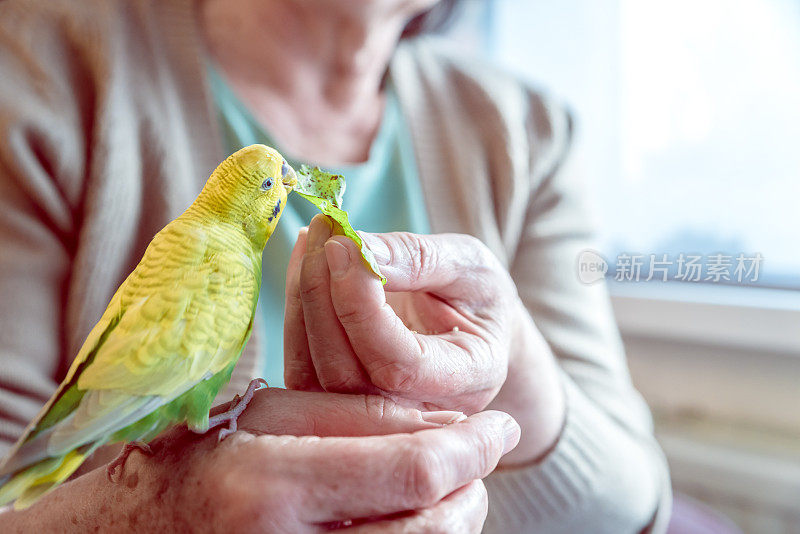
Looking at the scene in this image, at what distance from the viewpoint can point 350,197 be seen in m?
0.40

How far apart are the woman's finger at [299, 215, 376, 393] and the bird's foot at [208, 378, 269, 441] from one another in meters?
0.03

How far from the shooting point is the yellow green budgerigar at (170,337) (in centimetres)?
19

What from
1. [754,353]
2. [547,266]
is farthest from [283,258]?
[754,353]

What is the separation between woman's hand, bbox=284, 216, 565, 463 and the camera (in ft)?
0.85

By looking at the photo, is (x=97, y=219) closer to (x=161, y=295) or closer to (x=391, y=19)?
(x=161, y=295)

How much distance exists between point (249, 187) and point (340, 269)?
0.18 feet

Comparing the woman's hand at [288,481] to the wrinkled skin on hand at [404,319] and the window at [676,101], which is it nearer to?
the wrinkled skin on hand at [404,319]

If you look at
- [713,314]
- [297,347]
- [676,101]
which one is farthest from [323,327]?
[676,101]

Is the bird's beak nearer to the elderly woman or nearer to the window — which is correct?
the elderly woman

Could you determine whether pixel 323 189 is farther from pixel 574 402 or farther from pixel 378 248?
pixel 574 402

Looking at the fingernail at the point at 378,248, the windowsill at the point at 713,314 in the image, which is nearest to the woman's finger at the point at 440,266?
the fingernail at the point at 378,248

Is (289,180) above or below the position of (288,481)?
above

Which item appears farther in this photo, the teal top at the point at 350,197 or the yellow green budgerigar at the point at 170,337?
the teal top at the point at 350,197

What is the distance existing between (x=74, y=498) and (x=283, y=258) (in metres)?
0.16
